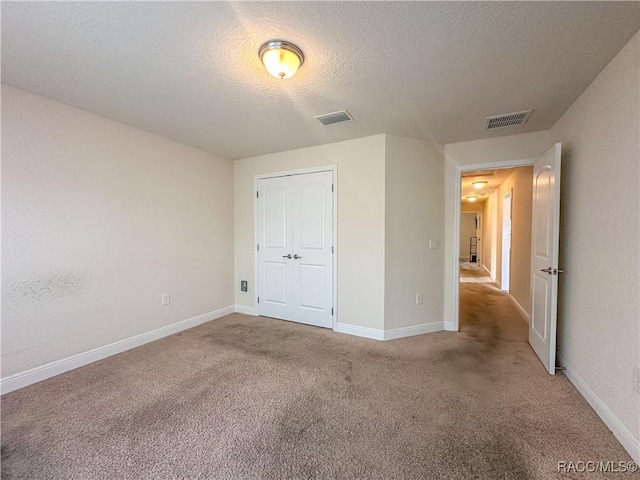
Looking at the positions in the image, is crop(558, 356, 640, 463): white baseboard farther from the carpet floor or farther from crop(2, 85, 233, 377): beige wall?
crop(2, 85, 233, 377): beige wall

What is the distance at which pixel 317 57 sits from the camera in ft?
5.88

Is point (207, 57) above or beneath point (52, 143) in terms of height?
above

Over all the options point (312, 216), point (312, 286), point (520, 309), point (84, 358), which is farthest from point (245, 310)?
point (520, 309)

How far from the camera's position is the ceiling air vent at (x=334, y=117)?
2.61 m

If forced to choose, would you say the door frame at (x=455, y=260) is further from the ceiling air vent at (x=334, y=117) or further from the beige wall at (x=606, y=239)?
the ceiling air vent at (x=334, y=117)

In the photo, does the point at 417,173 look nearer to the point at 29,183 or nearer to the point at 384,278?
the point at 384,278

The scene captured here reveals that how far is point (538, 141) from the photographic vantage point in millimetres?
3055

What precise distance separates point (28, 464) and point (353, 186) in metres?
3.31

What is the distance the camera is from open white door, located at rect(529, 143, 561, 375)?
2.35 metres

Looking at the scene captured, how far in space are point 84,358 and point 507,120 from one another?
186 inches

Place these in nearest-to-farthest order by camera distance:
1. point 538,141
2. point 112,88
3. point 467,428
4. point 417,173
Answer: point 467,428 < point 112,88 < point 538,141 < point 417,173

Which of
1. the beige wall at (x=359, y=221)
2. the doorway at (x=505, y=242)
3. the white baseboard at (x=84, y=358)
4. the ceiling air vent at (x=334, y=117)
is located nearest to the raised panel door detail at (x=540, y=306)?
the beige wall at (x=359, y=221)

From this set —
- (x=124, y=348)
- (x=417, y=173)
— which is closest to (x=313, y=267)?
(x=417, y=173)

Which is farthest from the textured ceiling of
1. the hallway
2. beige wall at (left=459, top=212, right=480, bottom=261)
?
beige wall at (left=459, top=212, right=480, bottom=261)
